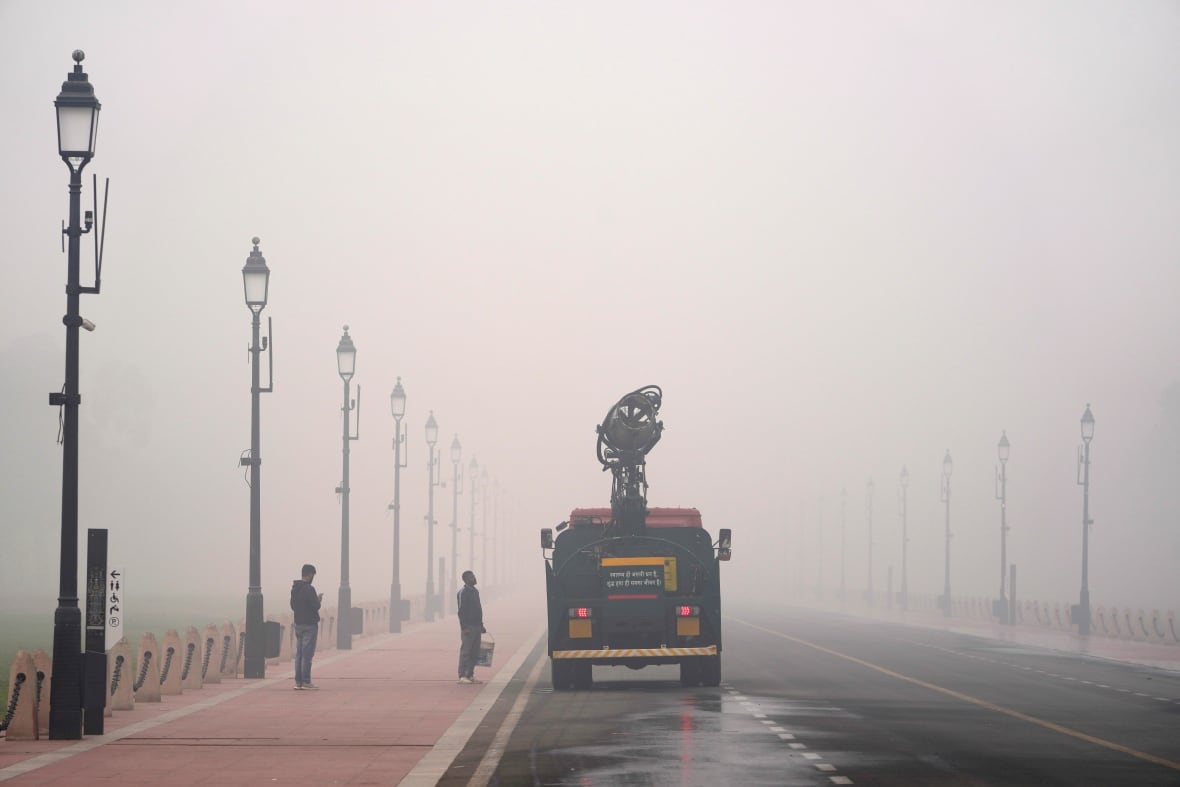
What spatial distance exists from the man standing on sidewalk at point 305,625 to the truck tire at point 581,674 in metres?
4.30

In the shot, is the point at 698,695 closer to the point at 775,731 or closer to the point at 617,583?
the point at 617,583

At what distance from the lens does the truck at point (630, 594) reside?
28.7 m

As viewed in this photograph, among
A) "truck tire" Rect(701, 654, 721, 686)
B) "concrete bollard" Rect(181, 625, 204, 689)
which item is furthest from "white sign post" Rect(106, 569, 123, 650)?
"truck tire" Rect(701, 654, 721, 686)

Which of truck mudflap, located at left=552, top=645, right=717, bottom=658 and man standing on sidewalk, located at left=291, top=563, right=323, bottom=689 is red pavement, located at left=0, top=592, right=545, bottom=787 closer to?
man standing on sidewalk, located at left=291, top=563, right=323, bottom=689

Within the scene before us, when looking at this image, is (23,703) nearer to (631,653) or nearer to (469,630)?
(631,653)

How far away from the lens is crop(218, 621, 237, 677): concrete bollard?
31.9 meters

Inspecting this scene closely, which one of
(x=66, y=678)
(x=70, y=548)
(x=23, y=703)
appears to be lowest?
(x=23, y=703)

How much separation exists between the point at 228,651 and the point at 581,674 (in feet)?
22.7

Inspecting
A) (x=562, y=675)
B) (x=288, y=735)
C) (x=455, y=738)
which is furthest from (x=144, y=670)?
(x=455, y=738)

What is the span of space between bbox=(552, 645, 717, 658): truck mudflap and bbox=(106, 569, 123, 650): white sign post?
897 centimetres

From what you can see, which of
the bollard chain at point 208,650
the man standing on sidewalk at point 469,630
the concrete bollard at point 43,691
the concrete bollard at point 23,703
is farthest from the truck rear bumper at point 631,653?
the concrete bollard at point 23,703

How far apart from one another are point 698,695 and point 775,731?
6.87m

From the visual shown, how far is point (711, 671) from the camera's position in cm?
3017

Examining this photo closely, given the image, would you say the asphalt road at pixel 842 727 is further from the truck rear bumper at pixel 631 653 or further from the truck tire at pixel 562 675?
the truck rear bumper at pixel 631 653
